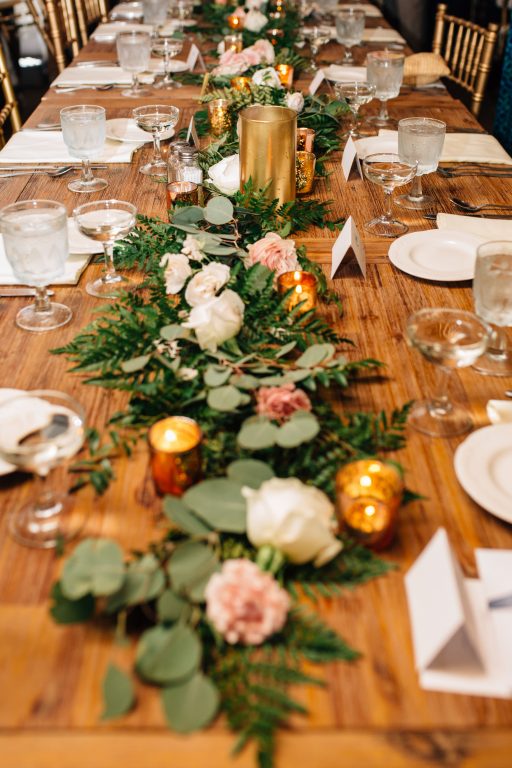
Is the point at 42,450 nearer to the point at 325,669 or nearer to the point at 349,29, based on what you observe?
the point at 325,669

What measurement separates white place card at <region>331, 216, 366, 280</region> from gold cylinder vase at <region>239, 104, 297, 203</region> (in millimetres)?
196

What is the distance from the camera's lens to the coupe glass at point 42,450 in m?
0.81

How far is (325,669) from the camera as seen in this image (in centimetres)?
70

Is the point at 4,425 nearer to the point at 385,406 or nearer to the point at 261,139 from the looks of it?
the point at 385,406

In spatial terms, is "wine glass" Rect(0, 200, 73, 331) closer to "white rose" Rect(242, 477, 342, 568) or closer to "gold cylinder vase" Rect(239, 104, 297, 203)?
"gold cylinder vase" Rect(239, 104, 297, 203)

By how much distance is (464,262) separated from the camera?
1.44 m

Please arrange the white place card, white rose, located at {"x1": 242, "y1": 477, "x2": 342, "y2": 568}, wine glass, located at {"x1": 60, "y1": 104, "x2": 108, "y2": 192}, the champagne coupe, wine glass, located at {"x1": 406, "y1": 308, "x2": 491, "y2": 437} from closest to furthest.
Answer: white rose, located at {"x1": 242, "y1": 477, "x2": 342, "y2": 568} → wine glass, located at {"x1": 406, "y1": 308, "x2": 491, "y2": 437} → the white place card → wine glass, located at {"x1": 60, "y1": 104, "x2": 108, "y2": 192} → the champagne coupe

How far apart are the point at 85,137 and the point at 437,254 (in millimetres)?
866

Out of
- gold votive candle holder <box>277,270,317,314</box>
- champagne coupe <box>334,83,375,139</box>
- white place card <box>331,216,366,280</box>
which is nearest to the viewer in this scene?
gold votive candle holder <box>277,270,317,314</box>

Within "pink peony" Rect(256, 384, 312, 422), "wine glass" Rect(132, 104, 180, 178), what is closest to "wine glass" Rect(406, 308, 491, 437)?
"pink peony" Rect(256, 384, 312, 422)

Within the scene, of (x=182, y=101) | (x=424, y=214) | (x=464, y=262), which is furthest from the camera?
(x=182, y=101)

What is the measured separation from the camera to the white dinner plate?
2.88 feet

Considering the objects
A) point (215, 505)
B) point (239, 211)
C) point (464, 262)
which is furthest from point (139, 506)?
point (464, 262)

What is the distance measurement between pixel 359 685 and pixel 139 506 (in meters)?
0.34
